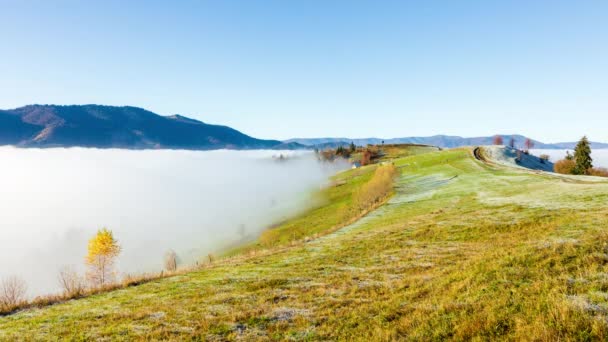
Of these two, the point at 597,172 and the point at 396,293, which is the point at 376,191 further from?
the point at 597,172

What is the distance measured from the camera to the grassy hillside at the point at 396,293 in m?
12.1

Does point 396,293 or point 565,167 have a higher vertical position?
point 396,293

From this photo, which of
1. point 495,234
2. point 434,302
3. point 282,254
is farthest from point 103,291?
point 495,234

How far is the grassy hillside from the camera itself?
1206 cm

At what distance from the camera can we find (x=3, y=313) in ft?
71.7

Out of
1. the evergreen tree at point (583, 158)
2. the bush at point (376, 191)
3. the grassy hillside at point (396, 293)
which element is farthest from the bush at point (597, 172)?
the grassy hillside at point (396, 293)

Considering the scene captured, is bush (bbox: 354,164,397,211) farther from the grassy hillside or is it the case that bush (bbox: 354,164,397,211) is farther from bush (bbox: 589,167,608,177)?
bush (bbox: 589,167,608,177)

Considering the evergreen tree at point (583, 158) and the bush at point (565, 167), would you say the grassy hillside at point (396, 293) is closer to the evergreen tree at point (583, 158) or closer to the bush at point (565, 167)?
the evergreen tree at point (583, 158)

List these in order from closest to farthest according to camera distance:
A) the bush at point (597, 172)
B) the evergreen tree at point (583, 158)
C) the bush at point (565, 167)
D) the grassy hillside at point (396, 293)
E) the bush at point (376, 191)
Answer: the grassy hillside at point (396, 293)
the bush at point (376, 191)
the evergreen tree at point (583, 158)
the bush at point (597, 172)
the bush at point (565, 167)

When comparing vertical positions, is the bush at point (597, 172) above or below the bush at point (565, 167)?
below

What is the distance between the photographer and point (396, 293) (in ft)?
57.5

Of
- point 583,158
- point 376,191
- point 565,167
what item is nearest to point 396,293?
point 376,191

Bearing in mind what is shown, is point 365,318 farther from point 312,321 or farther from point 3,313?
point 3,313

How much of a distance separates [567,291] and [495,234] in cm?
1947
